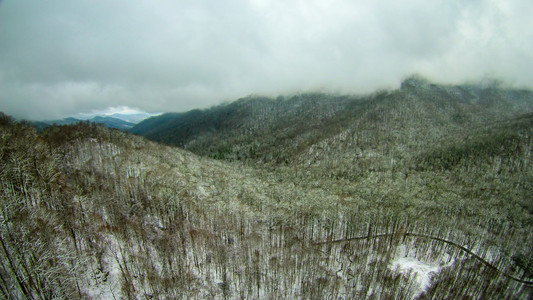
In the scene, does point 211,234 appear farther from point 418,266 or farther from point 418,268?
point 418,266

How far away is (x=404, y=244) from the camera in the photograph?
99562 millimetres

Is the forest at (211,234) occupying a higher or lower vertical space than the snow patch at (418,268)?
higher

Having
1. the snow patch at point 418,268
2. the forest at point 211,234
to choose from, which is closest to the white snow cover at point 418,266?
the snow patch at point 418,268

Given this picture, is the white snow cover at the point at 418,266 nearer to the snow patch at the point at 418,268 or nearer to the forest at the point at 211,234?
the snow patch at the point at 418,268

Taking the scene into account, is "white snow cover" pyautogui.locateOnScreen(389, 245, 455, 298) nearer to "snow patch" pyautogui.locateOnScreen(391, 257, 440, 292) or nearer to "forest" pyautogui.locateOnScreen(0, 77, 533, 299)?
"snow patch" pyautogui.locateOnScreen(391, 257, 440, 292)

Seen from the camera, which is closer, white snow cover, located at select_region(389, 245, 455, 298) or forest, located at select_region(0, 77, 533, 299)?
forest, located at select_region(0, 77, 533, 299)

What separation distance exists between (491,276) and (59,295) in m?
124

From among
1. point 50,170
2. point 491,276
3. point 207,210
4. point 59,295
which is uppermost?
point 50,170

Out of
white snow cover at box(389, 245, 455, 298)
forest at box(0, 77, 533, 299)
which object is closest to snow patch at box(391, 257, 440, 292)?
white snow cover at box(389, 245, 455, 298)

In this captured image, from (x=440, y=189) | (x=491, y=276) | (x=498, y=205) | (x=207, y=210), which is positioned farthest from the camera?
(x=440, y=189)

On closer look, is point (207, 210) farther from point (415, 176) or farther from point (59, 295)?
point (415, 176)

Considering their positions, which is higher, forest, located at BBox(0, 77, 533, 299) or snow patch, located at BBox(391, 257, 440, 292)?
forest, located at BBox(0, 77, 533, 299)

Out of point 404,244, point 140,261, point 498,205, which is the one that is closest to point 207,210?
point 140,261

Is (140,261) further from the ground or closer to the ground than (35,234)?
closer to the ground
